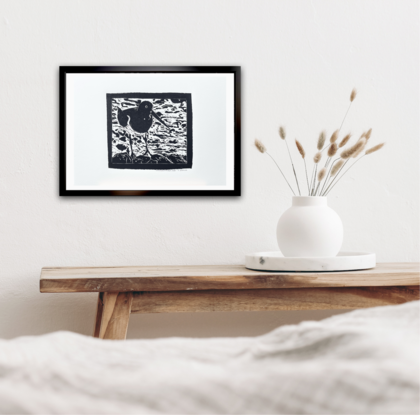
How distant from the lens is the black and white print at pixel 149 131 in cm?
149

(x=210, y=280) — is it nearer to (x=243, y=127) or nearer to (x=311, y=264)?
(x=311, y=264)

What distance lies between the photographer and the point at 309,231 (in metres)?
1.23

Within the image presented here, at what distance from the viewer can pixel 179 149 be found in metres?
1.50

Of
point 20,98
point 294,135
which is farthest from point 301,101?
point 20,98

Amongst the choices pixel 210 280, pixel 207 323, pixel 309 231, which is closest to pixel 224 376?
pixel 210 280

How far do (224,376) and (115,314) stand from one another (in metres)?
0.89

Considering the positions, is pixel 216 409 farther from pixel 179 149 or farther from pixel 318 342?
pixel 179 149

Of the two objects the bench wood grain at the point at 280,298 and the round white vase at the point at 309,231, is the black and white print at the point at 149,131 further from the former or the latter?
the bench wood grain at the point at 280,298

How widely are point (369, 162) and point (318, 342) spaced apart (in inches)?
53.3

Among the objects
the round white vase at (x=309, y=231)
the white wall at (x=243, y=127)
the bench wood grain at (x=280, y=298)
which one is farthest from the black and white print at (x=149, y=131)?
the bench wood grain at (x=280, y=298)

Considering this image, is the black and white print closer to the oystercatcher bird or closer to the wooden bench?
the oystercatcher bird

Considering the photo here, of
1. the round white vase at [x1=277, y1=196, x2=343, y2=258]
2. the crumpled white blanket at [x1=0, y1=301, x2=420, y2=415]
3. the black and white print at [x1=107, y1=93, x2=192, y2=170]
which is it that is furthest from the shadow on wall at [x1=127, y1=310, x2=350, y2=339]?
the crumpled white blanket at [x1=0, y1=301, x2=420, y2=415]

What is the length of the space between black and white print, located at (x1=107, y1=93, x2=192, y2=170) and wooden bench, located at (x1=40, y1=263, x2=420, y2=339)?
1.55 ft

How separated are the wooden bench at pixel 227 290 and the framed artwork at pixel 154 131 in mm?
421
